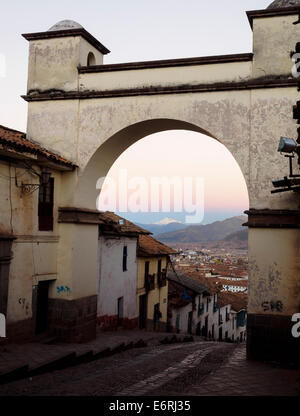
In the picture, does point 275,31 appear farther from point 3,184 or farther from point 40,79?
point 3,184

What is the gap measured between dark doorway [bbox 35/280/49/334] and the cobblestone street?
1924 millimetres

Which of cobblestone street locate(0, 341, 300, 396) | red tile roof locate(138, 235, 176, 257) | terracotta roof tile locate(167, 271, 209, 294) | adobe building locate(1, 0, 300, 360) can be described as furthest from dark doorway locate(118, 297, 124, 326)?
terracotta roof tile locate(167, 271, 209, 294)

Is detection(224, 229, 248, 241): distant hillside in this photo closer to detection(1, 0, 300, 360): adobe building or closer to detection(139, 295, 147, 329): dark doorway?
detection(139, 295, 147, 329): dark doorway

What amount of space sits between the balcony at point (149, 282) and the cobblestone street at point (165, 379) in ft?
36.3

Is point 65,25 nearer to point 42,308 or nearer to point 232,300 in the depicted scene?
point 42,308

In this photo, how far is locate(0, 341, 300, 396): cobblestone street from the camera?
24.9 ft

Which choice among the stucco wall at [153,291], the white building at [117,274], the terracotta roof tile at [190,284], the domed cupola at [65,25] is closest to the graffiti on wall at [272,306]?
the white building at [117,274]

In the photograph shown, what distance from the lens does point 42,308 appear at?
12.1 m

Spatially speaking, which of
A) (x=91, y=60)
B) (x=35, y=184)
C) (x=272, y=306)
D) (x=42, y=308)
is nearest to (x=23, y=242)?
(x=35, y=184)

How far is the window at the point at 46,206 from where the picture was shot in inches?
460

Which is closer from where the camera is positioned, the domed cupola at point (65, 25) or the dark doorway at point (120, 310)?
the domed cupola at point (65, 25)

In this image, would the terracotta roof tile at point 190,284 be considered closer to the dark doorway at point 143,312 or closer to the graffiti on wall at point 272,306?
the dark doorway at point 143,312

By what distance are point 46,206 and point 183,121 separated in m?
4.20
